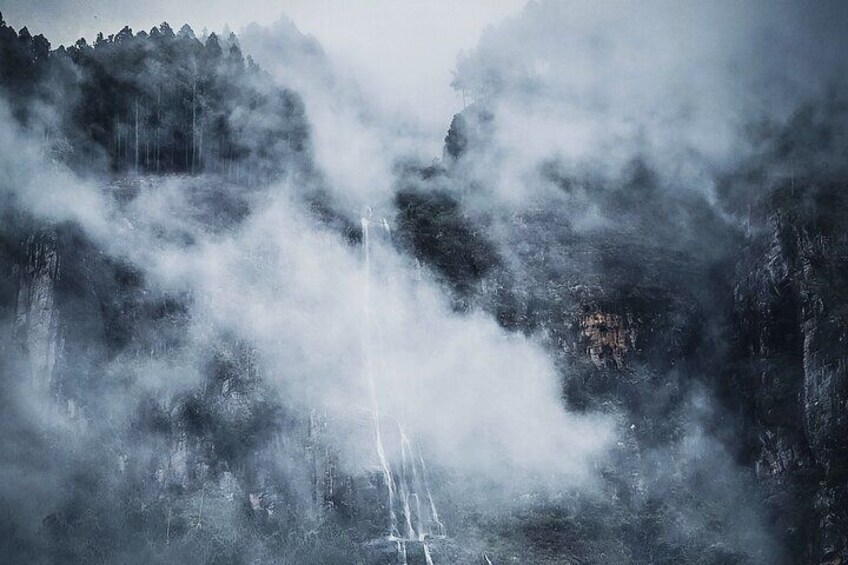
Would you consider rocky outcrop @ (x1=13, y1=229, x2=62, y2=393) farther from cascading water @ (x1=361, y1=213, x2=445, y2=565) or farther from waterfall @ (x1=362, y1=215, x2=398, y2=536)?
cascading water @ (x1=361, y1=213, x2=445, y2=565)

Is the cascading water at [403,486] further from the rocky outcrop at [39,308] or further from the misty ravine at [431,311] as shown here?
the rocky outcrop at [39,308]

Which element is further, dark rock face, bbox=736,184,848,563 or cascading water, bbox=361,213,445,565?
cascading water, bbox=361,213,445,565

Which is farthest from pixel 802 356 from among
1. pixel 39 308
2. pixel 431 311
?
pixel 39 308

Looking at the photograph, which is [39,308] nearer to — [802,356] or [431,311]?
[431,311]

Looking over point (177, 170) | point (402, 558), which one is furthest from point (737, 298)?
point (177, 170)

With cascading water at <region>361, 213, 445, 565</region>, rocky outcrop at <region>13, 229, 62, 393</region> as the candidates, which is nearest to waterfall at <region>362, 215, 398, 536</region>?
cascading water at <region>361, 213, 445, 565</region>
